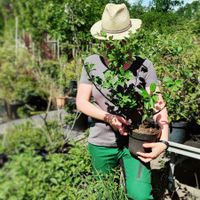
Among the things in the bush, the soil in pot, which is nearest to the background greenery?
the bush

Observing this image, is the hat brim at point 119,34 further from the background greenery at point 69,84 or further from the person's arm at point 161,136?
the person's arm at point 161,136

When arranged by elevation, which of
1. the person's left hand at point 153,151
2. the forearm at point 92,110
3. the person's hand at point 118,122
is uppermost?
the forearm at point 92,110

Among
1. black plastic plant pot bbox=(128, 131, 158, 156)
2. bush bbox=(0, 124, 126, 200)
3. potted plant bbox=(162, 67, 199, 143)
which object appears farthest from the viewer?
potted plant bbox=(162, 67, 199, 143)

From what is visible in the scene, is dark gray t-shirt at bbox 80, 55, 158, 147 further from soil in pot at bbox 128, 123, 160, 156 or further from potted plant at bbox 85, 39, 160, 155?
soil in pot at bbox 128, 123, 160, 156

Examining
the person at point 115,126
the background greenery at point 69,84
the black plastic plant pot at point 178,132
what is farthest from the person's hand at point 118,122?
the black plastic plant pot at point 178,132

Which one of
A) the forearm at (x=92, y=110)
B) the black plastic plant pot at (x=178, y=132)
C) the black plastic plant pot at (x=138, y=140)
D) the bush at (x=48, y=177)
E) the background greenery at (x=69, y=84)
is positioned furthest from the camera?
the black plastic plant pot at (x=178, y=132)

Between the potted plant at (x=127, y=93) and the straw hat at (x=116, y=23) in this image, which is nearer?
the potted plant at (x=127, y=93)

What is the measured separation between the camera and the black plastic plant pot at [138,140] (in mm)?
1736

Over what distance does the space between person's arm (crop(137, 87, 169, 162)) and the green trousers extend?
8 cm

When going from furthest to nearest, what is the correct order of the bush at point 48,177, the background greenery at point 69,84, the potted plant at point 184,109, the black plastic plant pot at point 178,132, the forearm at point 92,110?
the black plastic plant pot at point 178,132 < the potted plant at point 184,109 < the forearm at point 92,110 < the background greenery at point 69,84 < the bush at point 48,177

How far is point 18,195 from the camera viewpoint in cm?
127

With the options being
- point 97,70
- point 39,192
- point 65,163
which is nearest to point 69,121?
point 65,163

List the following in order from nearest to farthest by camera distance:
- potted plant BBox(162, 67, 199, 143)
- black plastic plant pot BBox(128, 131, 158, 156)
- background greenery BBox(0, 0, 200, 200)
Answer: background greenery BBox(0, 0, 200, 200), black plastic plant pot BBox(128, 131, 158, 156), potted plant BBox(162, 67, 199, 143)

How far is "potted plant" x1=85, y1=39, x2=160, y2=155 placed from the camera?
1740 millimetres
